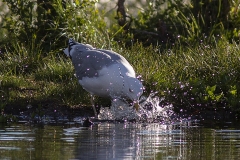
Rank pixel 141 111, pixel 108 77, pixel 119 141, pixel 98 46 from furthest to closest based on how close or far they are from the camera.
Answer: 1. pixel 98 46
2. pixel 141 111
3. pixel 108 77
4. pixel 119 141

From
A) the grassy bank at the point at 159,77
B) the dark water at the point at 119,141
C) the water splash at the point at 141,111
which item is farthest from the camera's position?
the grassy bank at the point at 159,77

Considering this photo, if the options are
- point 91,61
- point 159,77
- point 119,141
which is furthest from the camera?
point 159,77

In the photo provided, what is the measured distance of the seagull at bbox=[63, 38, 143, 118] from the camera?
8.92 m

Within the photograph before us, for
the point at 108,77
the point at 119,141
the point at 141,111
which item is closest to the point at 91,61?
the point at 108,77

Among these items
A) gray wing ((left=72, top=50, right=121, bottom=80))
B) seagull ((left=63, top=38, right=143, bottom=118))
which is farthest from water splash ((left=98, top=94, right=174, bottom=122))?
gray wing ((left=72, top=50, right=121, bottom=80))

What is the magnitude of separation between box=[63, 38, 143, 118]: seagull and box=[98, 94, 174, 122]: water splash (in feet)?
0.35

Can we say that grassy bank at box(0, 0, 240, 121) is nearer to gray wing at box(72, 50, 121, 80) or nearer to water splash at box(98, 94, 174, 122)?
water splash at box(98, 94, 174, 122)

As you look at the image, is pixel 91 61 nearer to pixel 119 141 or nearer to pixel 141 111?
pixel 141 111

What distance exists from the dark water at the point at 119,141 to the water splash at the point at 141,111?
371 mm

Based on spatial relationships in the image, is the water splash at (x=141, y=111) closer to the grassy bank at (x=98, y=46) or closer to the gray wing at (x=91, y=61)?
the grassy bank at (x=98, y=46)

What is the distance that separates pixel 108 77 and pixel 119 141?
2.05 meters

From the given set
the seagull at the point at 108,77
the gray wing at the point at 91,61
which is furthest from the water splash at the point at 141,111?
the gray wing at the point at 91,61

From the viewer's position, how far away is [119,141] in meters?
7.01

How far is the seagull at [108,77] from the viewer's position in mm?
8916
